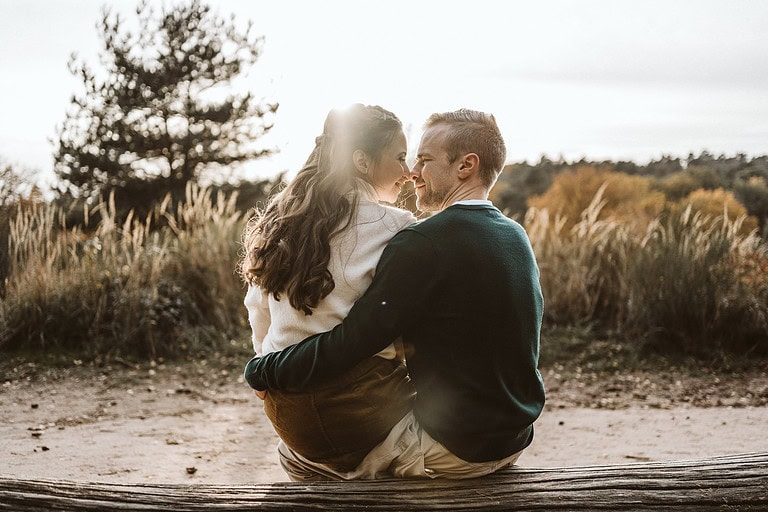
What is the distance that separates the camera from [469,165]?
6.99ft

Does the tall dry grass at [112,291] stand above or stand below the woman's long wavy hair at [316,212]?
below

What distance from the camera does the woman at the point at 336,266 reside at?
199 cm

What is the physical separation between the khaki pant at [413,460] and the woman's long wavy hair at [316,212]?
1.42 ft

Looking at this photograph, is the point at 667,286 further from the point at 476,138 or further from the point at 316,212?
the point at 316,212

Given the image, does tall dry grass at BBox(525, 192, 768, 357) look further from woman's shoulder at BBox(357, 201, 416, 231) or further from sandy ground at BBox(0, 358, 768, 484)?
woman's shoulder at BBox(357, 201, 416, 231)

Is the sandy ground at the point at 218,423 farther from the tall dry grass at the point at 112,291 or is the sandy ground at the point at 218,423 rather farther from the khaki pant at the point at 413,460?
the khaki pant at the point at 413,460

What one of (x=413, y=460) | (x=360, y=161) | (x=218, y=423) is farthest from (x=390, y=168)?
(x=218, y=423)

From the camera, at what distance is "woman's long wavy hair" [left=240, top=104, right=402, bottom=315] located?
201 cm

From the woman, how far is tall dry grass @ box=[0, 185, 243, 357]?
4.66 metres

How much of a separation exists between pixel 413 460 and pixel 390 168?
2.69 ft

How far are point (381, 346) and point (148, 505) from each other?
0.76 meters

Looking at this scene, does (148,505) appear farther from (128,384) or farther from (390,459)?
(128,384)

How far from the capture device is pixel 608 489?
2008 millimetres

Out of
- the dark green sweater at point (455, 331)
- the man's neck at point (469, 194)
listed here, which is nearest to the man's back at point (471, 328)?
the dark green sweater at point (455, 331)
